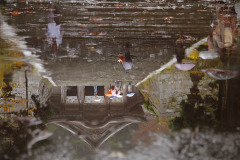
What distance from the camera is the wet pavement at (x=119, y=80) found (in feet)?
6.75

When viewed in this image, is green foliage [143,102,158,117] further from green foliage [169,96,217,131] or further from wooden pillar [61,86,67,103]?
wooden pillar [61,86,67,103]

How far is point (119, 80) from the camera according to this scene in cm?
265

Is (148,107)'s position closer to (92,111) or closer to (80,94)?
(92,111)

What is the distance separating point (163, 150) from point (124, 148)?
0.38 metres

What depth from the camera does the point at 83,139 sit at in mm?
2066

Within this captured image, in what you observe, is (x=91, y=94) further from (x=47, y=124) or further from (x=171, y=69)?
(x=171, y=69)

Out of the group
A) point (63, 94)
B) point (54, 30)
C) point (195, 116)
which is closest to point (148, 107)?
point (195, 116)

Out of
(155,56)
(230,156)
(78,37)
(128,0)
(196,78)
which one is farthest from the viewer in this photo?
(128,0)

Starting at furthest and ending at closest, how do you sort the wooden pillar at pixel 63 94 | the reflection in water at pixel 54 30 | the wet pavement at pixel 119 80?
1. the reflection in water at pixel 54 30
2. the wooden pillar at pixel 63 94
3. the wet pavement at pixel 119 80

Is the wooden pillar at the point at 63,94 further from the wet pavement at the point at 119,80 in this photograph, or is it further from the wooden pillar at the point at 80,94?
the wooden pillar at the point at 80,94

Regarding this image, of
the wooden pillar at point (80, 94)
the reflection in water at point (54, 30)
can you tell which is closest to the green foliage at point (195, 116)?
the wooden pillar at point (80, 94)

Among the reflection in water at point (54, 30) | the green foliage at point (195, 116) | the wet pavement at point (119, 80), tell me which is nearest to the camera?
the wet pavement at point (119, 80)

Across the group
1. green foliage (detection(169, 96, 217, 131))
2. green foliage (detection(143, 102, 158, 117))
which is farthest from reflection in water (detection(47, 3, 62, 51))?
green foliage (detection(169, 96, 217, 131))

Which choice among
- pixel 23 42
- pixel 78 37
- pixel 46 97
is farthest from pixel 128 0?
pixel 46 97
